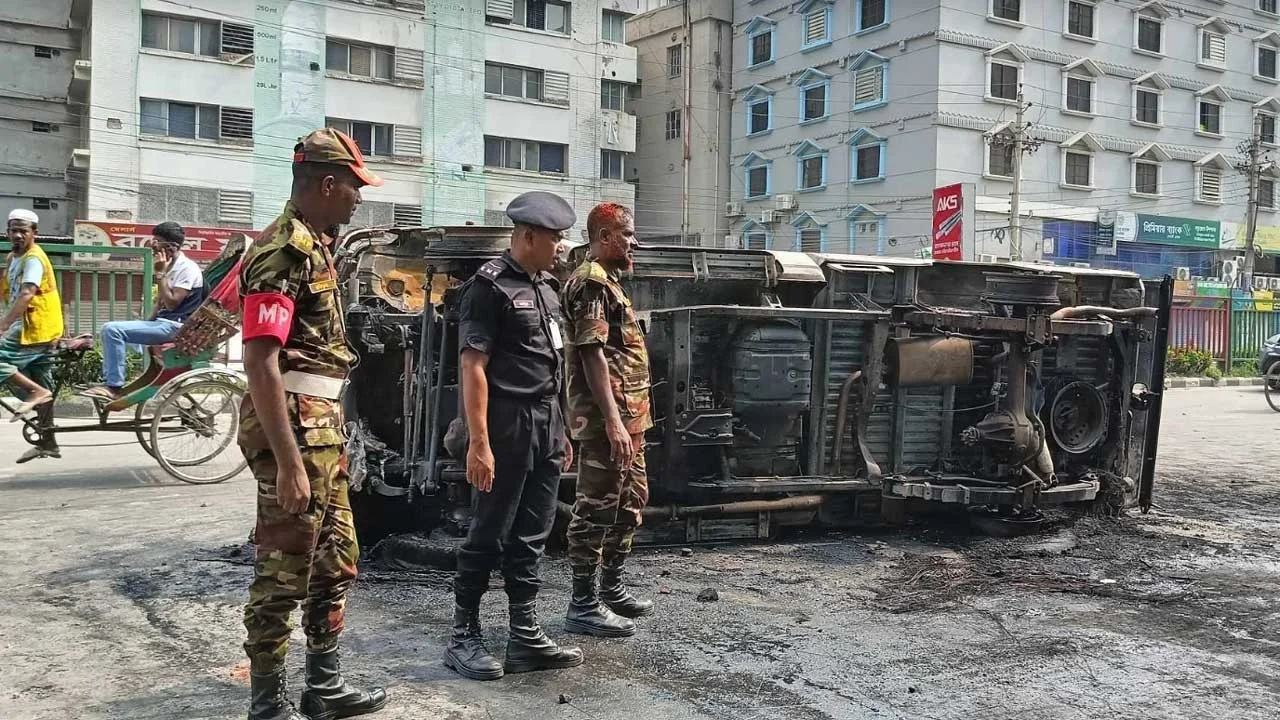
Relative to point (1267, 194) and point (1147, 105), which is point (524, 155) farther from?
point (1267, 194)

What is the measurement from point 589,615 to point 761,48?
4038 cm

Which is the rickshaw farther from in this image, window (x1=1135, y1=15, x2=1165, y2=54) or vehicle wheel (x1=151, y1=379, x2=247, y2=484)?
window (x1=1135, y1=15, x2=1165, y2=54)

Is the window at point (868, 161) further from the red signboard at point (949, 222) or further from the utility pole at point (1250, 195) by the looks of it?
the utility pole at point (1250, 195)

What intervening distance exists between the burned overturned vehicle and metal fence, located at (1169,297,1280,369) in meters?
23.7

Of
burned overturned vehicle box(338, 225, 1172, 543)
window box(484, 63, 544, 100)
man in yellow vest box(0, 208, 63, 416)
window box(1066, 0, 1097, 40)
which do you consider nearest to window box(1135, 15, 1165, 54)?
window box(1066, 0, 1097, 40)

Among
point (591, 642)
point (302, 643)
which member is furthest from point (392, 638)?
point (591, 642)

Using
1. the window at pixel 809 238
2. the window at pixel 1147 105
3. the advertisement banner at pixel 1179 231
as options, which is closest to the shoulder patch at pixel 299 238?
the window at pixel 809 238

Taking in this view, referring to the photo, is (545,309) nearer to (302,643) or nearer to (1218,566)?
(302,643)

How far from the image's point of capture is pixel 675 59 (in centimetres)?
4341

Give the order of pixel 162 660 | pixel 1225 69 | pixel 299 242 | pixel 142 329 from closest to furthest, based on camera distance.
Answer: pixel 299 242 < pixel 162 660 < pixel 142 329 < pixel 1225 69

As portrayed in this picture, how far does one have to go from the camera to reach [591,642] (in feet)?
14.6

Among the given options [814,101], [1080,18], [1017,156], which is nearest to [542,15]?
[814,101]

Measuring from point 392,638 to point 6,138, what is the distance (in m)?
38.7

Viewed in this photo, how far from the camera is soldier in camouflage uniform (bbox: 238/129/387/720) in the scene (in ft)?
10.5
